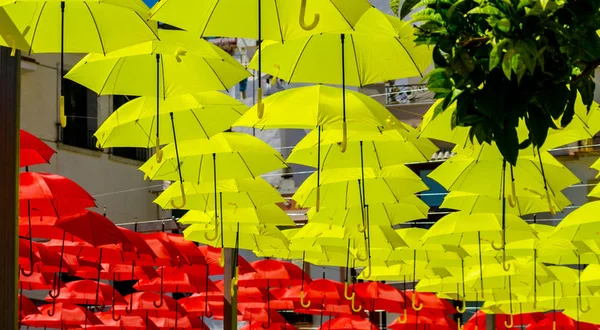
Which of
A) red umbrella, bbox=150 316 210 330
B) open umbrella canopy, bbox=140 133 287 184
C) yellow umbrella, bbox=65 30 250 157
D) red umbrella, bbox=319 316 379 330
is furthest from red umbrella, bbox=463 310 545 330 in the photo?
yellow umbrella, bbox=65 30 250 157

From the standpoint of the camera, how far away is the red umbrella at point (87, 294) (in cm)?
1956

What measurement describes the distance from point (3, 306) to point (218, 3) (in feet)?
10.5

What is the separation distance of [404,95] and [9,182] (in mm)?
25650

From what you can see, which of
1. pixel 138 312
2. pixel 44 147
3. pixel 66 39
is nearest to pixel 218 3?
pixel 66 39

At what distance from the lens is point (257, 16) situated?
27.2 feet

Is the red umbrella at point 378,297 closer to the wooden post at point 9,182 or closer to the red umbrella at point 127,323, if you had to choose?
the red umbrella at point 127,323

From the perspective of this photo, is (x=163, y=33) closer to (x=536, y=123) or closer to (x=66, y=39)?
(x=66, y=39)

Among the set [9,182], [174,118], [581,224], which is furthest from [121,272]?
[9,182]

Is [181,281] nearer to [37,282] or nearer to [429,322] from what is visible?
[37,282]

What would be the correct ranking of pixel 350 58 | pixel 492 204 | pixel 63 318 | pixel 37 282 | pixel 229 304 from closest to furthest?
Result: pixel 350 58
pixel 492 204
pixel 229 304
pixel 37 282
pixel 63 318

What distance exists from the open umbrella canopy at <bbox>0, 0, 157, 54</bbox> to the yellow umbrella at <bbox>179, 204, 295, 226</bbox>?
6606 millimetres

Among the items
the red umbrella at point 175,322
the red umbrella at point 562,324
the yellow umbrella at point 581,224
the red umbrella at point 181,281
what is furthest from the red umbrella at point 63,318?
the red umbrella at point 562,324

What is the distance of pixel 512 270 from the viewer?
56.1 feet

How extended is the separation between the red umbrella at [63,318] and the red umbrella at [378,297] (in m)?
4.95
